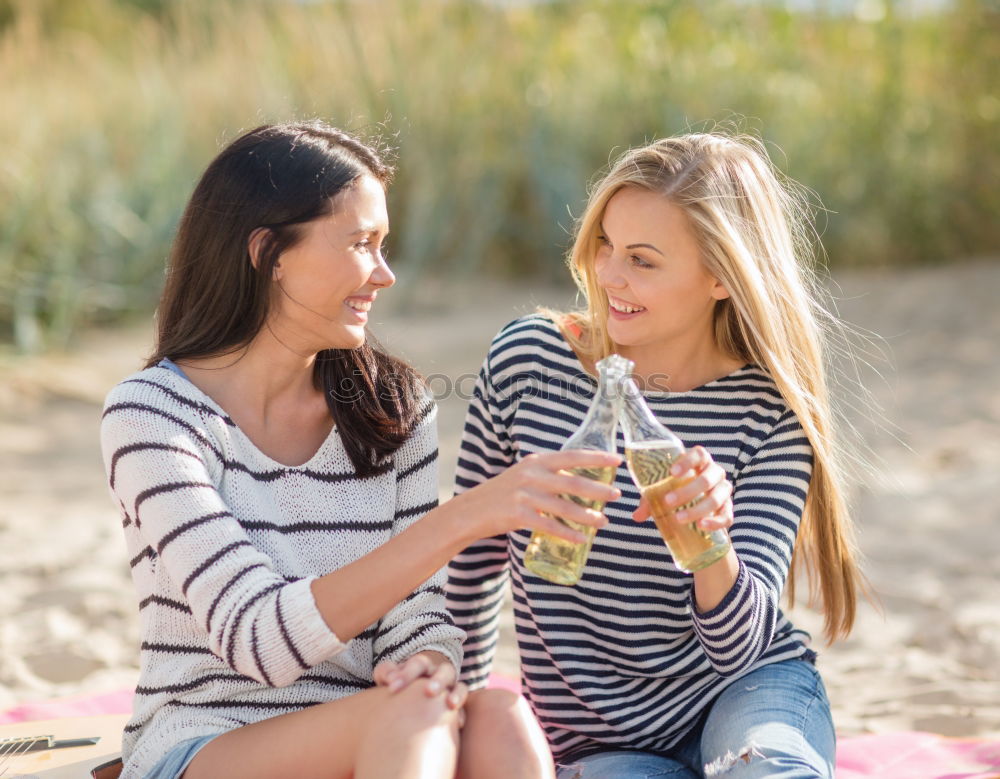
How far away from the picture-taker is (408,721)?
1.94m

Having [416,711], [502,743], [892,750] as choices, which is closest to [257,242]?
[416,711]

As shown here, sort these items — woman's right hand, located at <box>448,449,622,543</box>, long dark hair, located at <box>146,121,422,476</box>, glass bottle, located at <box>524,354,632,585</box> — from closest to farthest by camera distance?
woman's right hand, located at <box>448,449,622,543</box> < glass bottle, located at <box>524,354,632,585</box> < long dark hair, located at <box>146,121,422,476</box>

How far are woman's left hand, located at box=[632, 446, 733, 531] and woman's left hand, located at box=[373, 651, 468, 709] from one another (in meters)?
0.50

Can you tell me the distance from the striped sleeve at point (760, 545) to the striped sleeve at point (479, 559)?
556 millimetres

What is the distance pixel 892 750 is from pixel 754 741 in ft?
2.91

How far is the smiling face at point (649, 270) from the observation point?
2428 mm

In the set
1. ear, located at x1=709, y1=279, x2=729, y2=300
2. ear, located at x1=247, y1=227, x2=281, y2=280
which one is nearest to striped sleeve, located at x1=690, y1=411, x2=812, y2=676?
ear, located at x1=709, y1=279, x2=729, y2=300

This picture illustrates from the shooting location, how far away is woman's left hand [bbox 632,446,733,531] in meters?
1.95

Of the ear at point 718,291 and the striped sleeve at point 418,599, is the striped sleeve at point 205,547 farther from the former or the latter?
the ear at point 718,291

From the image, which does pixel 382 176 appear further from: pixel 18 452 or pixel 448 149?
pixel 448 149

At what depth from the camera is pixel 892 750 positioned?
2.85m

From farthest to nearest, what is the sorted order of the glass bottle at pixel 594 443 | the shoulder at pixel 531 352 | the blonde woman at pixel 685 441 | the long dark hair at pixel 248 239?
the shoulder at pixel 531 352 < the blonde woman at pixel 685 441 < the long dark hair at pixel 248 239 < the glass bottle at pixel 594 443

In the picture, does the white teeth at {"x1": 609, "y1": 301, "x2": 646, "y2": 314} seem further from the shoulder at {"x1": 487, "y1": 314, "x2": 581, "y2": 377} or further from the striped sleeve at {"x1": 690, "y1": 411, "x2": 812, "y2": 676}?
the striped sleeve at {"x1": 690, "y1": 411, "x2": 812, "y2": 676}

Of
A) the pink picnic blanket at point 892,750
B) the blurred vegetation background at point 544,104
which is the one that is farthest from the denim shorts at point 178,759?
the blurred vegetation background at point 544,104
